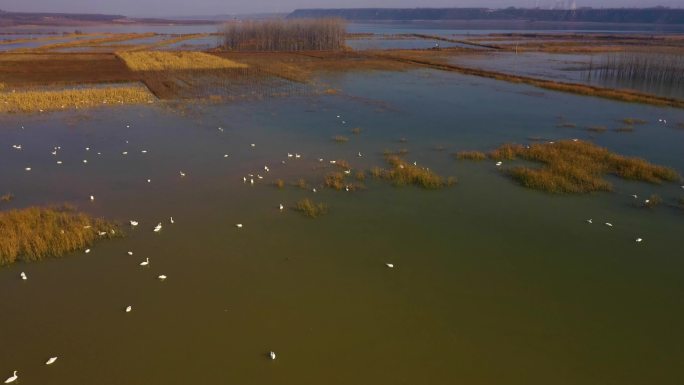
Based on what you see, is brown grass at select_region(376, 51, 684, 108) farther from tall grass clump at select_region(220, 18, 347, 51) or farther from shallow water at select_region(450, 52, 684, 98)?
tall grass clump at select_region(220, 18, 347, 51)

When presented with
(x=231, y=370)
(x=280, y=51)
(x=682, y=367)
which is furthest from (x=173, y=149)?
(x=280, y=51)

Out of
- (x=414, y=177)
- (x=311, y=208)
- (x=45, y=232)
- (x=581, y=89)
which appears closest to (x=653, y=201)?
(x=414, y=177)

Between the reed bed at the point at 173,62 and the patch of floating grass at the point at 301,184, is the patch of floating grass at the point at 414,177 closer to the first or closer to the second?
the patch of floating grass at the point at 301,184

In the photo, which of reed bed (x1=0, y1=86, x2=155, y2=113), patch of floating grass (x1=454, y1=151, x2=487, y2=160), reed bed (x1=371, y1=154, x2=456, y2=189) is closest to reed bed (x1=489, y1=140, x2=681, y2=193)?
patch of floating grass (x1=454, y1=151, x2=487, y2=160)

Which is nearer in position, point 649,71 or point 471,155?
point 471,155

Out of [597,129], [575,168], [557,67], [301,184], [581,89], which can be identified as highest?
[557,67]

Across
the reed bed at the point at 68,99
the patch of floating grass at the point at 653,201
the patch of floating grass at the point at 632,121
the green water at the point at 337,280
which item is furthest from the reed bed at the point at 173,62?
the patch of floating grass at the point at 653,201

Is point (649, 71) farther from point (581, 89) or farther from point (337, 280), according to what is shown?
point (337, 280)

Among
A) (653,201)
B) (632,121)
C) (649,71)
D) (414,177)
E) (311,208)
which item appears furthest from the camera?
(649,71)
